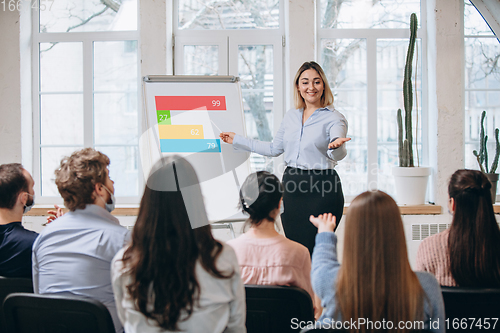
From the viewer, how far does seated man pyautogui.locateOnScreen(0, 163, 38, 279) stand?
1.42 m

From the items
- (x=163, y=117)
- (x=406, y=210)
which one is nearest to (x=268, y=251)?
(x=163, y=117)

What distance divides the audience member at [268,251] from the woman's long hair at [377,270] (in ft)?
1.08

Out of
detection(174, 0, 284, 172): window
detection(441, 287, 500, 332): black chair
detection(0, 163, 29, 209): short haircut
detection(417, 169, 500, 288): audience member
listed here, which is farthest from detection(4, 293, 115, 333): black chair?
detection(174, 0, 284, 172): window

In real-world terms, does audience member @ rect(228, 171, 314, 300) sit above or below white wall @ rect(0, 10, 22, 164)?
below

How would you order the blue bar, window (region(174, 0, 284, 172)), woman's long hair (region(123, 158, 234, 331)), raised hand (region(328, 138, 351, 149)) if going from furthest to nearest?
window (region(174, 0, 284, 172)), the blue bar, raised hand (region(328, 138, 351, 149)), woman's long hair (region(123, 158, 234, 331))

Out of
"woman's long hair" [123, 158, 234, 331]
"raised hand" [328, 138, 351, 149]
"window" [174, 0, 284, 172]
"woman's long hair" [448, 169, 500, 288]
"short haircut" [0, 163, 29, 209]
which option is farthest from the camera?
"window" [174, 0, 284, 172]

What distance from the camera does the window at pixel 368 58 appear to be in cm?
348

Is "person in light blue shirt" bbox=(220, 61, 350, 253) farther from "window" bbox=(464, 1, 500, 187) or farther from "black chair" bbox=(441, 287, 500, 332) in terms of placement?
"window" bbox=(464, 1, 500, 187)

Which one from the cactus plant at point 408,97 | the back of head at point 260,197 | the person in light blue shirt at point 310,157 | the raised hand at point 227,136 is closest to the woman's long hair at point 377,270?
the back of head at point 260,197

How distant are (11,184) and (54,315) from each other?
76 cm

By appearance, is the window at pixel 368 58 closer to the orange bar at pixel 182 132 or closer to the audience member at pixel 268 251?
the orange bar at pixel 182 132

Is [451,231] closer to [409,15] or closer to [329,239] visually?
[329,239]

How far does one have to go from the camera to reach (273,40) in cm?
348

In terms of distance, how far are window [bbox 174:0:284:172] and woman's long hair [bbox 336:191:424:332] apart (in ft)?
8.12
